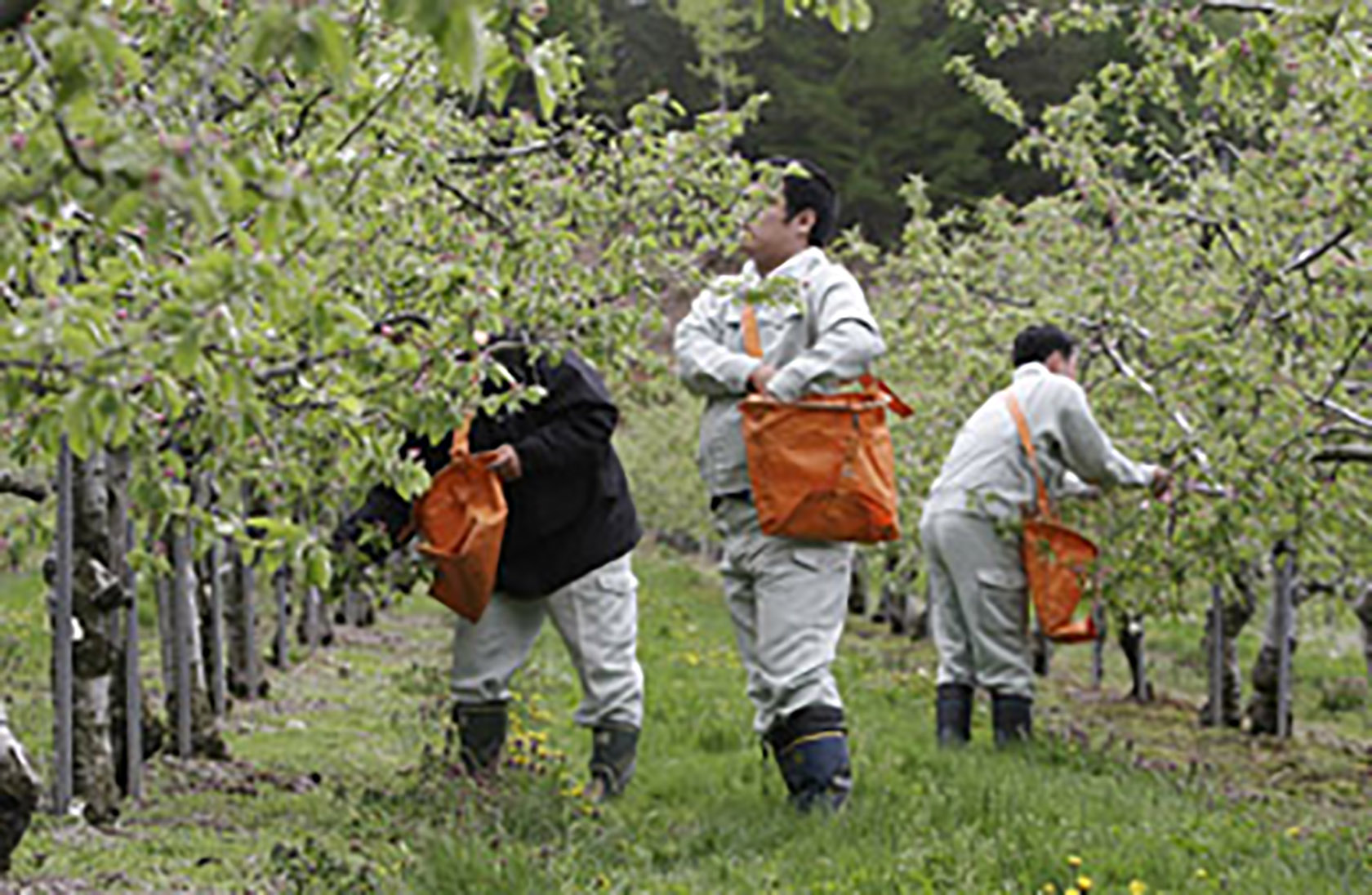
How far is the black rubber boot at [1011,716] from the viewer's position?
8391 mm

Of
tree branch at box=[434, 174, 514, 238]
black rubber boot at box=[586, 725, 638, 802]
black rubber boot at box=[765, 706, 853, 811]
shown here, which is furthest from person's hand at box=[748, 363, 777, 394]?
black rubber boot at box=[586, 725, 638, 802]

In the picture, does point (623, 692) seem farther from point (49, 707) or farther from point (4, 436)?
point (49, 707)

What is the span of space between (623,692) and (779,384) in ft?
4.87

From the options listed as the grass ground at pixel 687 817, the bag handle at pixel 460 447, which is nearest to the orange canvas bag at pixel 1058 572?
the grass ground at pixel 687 817

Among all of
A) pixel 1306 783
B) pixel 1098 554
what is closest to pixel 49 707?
pixel 1098 554

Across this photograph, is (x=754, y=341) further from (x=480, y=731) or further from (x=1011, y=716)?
(x=1011, y=716)

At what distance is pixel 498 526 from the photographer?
6469 millimetres

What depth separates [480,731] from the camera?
6.88 metres

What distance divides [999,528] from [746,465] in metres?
2.25

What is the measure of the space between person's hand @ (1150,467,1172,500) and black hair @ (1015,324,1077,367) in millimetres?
1348

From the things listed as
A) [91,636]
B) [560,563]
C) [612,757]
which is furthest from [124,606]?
[612,757]

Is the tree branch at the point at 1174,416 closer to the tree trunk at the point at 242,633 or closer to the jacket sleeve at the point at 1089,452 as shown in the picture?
the jacket sleeve at the point at 1089,452

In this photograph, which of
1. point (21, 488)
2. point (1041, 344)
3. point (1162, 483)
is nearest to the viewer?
point (21, 488)

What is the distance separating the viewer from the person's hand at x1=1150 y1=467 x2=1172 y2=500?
23.5 ft
